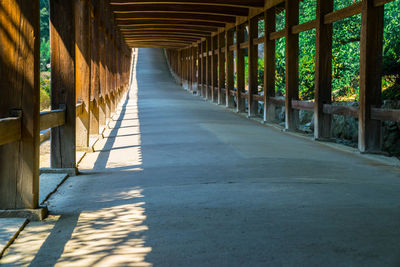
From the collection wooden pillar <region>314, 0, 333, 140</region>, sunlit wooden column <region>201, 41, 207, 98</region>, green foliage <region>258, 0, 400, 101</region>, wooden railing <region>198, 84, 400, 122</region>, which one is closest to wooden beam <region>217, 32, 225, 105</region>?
green foliage <region>258, 0, 400, 101</region>

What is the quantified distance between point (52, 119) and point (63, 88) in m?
0.76

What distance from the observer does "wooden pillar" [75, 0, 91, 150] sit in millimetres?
7734

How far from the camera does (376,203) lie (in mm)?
4254

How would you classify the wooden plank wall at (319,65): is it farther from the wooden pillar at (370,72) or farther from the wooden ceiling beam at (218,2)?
the wooden ceiling beam at (218,2)

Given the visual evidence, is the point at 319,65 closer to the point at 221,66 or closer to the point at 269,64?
the point at 269,64

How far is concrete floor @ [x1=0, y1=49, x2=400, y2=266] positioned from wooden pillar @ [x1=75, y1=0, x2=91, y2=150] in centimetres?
47

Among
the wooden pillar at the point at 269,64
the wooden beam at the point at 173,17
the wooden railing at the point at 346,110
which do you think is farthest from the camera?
the wooden beam at the point at 173,17

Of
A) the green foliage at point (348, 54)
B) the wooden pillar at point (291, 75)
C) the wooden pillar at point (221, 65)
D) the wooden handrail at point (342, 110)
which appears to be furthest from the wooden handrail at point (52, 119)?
the wooden pillar at point (221, 65)

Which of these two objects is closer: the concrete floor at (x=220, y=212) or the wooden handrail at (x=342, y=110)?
the concrete floor at (x=220, y=212)

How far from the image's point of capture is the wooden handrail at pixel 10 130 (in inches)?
137

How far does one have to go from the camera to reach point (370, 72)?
7715 mm

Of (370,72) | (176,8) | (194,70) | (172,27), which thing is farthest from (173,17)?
(194,70)

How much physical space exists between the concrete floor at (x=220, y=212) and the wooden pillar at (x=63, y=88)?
0.34 meters

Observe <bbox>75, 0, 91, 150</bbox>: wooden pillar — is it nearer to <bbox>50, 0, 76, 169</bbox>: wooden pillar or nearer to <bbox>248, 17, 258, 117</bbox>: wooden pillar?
<bbox>50, 0, 76, 169</bbox>: wooden pillar
